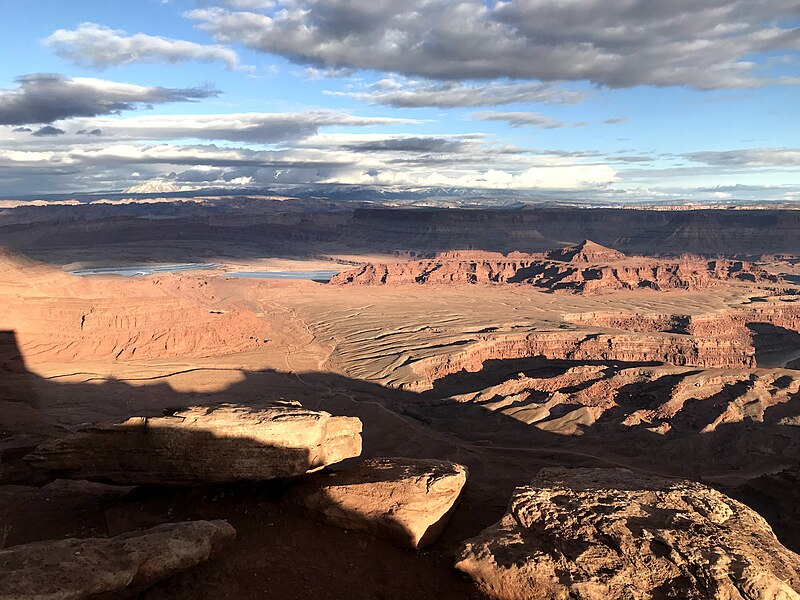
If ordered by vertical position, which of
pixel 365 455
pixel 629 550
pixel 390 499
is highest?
pixel 629 550

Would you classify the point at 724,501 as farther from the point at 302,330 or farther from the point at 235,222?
the point at 235,222

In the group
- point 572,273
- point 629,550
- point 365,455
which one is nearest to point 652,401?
point 365,455

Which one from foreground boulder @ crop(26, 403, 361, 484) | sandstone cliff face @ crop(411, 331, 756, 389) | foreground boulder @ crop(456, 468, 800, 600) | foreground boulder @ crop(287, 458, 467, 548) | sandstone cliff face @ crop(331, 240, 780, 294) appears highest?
foreground boulder @ crop(26, 403, 361, 484)

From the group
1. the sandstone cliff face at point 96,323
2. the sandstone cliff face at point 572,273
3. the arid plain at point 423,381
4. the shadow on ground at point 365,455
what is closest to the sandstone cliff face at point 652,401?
the arid plain at point 423,381

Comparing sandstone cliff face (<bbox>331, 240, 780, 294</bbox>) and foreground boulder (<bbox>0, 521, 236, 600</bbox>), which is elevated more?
foreground boulder (<bbox>0, 521, 236, 600</bbox>)

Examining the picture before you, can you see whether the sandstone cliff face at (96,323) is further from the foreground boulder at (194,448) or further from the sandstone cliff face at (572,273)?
the sandstone cliff face at (572,273)

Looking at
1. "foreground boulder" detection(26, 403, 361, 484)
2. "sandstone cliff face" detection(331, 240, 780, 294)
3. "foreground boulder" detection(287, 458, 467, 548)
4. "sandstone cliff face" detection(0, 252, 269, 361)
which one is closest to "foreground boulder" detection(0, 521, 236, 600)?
"foreground boulder" detection(26, 403, 361, 484)

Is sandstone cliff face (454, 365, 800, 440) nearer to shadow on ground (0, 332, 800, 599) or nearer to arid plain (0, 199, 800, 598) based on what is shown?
arid plain (0, 199, 800, 598)

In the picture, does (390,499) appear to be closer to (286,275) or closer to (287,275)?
(286,275)
